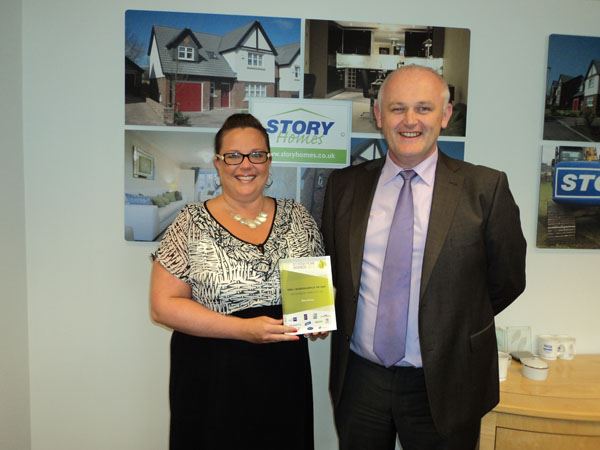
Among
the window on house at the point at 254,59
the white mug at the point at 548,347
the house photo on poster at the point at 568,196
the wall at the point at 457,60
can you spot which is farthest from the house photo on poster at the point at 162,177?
the white mug at the point at 548,347

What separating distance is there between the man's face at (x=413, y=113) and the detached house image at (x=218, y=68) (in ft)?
2.86

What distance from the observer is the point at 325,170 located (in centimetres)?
243

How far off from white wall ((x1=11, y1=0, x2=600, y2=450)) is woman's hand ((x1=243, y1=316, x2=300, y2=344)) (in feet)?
3.51

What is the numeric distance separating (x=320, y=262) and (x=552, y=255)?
1.67 meters

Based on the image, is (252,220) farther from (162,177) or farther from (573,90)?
(573,90)

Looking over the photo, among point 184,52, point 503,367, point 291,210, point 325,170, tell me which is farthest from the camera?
point 325,170

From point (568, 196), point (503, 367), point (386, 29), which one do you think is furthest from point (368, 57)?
point (503, 367)

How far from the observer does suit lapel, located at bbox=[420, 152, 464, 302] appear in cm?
152

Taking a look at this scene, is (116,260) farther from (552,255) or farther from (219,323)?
(552,255)

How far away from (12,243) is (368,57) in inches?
78.9

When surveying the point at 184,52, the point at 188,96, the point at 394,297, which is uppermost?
the point at 184,52

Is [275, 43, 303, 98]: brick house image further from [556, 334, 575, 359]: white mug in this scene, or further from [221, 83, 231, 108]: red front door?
[556, 334, 575, 359]: white mug

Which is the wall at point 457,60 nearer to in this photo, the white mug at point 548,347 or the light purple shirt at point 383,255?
the light purple shirt at point 383,255

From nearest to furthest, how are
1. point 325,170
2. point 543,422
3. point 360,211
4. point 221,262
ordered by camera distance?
1. point 221,262
2. point 360,211
3. point 543,422
4. point 325,170
